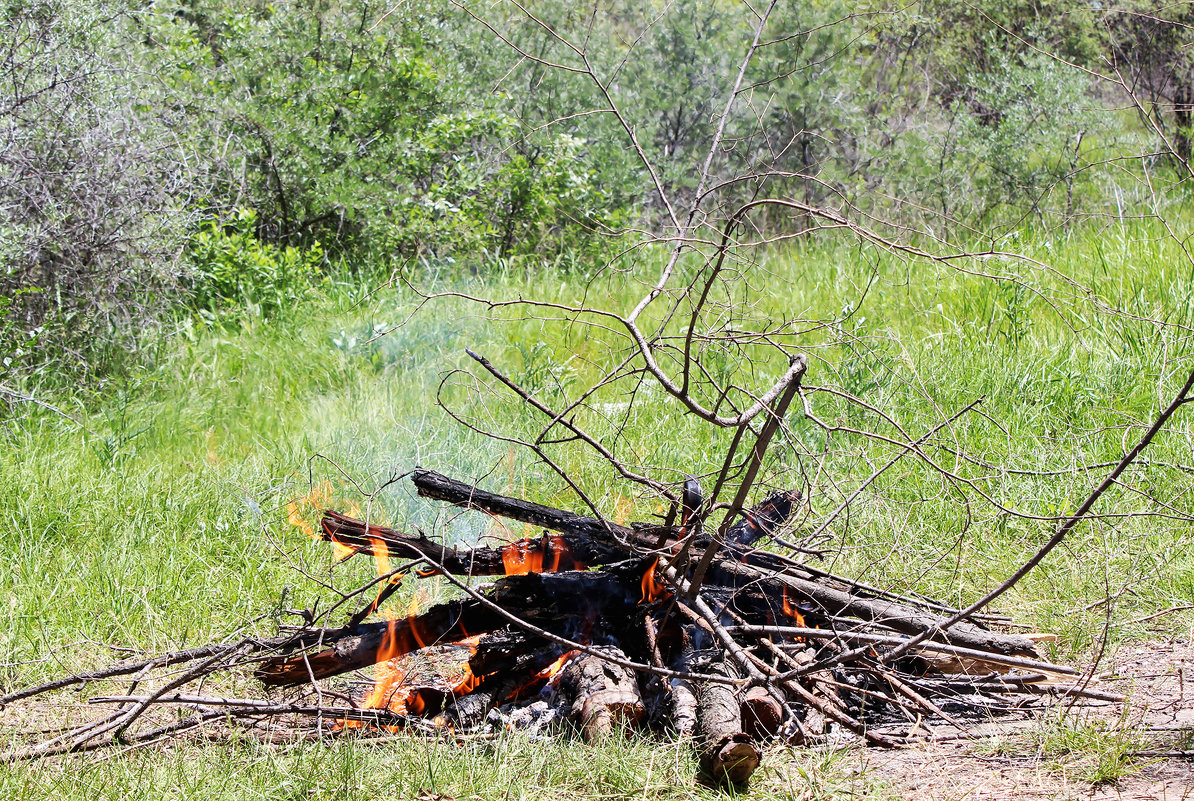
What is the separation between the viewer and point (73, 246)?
6074mm

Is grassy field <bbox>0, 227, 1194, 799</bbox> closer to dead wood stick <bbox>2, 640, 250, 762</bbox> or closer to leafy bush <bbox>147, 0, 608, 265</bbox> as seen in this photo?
dead wood stick <bbox>2, 640, 250, 762</bbox>

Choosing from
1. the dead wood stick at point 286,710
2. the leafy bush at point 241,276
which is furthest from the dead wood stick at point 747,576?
the leafy bush at point 241,276

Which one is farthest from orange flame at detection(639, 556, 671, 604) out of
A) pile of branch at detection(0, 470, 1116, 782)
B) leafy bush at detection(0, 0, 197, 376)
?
leafy bush at detection(0, 0, 197, 376)

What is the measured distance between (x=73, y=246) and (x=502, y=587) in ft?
14.9

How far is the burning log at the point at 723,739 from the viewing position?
2.37 meters


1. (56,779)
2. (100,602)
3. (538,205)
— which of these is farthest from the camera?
(538,205)

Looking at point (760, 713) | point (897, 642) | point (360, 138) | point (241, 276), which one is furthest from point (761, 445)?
point (360, 138)

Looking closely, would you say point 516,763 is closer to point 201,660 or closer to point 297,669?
point 297,669

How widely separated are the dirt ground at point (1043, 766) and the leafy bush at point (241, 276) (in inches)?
237

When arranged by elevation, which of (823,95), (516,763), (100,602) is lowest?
(100,602)

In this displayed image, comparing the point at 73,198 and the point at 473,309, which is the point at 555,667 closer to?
the point at 473,309

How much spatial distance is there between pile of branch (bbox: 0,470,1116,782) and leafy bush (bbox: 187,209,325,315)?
4.63m

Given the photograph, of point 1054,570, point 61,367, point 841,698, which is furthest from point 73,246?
point 1054,570

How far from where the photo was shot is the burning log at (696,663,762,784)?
237cm
